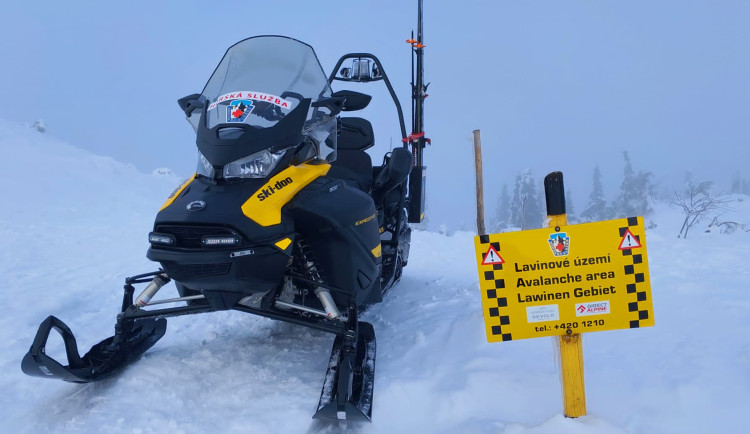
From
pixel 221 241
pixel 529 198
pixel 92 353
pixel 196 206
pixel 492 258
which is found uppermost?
pixel 529 198

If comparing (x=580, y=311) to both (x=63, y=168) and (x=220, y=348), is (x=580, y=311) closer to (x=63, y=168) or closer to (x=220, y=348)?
(x=220, y=348)

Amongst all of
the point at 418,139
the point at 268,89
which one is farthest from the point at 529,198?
the point at 268,89

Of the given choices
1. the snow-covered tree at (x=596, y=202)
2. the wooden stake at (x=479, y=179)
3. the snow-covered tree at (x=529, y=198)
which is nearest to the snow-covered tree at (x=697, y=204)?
the snow-covered tree at (x=529, y=198)

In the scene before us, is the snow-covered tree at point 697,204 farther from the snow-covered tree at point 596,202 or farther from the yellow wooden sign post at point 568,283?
the yellow wooden sign post at point 568,283

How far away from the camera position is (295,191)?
9.37ft

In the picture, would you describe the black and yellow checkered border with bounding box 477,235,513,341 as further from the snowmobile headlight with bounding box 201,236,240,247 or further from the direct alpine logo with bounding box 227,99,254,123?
the direct alpine logo with bounding box 227,99,254,123

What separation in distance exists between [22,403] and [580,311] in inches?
121

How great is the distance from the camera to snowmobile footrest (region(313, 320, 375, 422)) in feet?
8.18

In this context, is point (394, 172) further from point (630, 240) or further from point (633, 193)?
point (633, 193)

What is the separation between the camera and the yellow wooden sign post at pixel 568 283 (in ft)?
6.68

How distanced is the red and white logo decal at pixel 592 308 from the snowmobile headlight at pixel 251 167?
1.75 m

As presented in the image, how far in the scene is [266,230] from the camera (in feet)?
8.64

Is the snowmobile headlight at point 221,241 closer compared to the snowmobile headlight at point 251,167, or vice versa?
the snowmobile headlight at point 221,241

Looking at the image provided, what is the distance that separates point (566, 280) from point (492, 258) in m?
0.31
